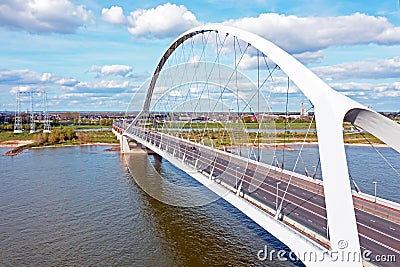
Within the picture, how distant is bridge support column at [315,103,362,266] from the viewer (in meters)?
6.73

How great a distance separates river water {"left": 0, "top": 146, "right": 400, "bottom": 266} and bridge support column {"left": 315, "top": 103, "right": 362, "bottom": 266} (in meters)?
5.68

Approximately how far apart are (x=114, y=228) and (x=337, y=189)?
11359 mm

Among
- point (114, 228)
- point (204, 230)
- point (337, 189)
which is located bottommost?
point (114, 228)

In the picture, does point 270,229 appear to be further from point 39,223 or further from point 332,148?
point 39,223

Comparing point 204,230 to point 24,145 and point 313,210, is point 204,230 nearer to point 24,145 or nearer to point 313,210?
point 313,210

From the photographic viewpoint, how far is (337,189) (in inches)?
275

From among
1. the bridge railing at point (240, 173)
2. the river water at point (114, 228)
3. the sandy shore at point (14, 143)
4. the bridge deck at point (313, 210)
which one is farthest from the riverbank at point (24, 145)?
the bridge deck at point (313, 210)

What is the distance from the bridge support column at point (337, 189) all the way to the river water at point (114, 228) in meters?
5.68

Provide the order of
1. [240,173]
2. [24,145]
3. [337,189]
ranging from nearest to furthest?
[337,189]
[240,173]
[24,145]

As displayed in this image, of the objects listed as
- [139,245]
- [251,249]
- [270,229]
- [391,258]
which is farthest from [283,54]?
[139,245]

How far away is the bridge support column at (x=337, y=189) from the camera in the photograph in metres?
6.73

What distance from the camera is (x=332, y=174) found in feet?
23.4

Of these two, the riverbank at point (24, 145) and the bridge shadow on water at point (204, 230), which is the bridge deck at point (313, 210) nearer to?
the bridge shadow on water at point (204, 230)

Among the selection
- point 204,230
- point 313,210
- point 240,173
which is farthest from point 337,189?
point 204,230
